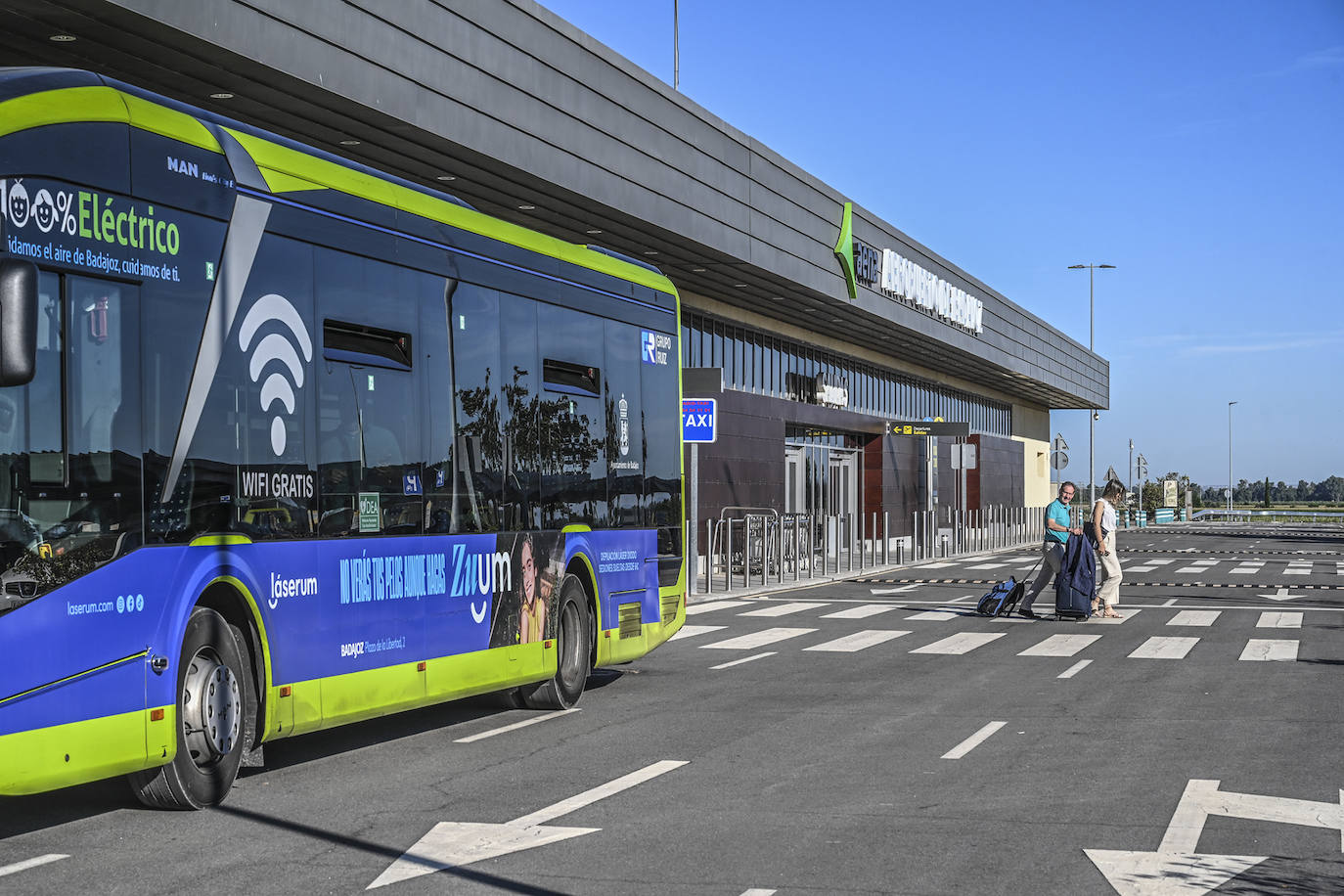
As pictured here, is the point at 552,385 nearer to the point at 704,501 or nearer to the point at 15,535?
the point at 15,535

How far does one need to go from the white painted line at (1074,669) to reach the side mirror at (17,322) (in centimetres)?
1033

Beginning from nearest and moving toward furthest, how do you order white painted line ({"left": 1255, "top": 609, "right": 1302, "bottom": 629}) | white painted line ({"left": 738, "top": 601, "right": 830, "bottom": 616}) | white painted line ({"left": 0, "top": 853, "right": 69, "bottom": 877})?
white painted line ({"left": 0, "top": 853, "right": 69, "bottom": 877}) < white painted line ({"left": 1255, "top": 609, "right": 1302, "bottom": 629}) < white painted line ({"left": 738, "top": 601, "right": 830, "bottom": 616})

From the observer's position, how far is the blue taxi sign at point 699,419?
80.4 ft

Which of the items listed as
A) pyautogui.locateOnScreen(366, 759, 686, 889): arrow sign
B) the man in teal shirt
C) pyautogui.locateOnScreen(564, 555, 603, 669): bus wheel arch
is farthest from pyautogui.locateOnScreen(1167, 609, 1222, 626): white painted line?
pyautogui.locateOnScreen(366, 759, 686, 889): arrow sign

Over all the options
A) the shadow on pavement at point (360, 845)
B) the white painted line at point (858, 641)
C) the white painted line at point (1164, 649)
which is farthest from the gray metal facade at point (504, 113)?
the white painted line at point (1164, 649)

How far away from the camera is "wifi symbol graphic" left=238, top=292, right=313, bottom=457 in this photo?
8484mm

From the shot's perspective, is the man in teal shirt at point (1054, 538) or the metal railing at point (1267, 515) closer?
the man in teal shirt at point (1054, 538)

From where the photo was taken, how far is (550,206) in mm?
23594

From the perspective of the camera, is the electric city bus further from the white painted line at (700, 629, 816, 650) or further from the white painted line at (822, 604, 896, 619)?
the white painted line at (822, 604, 896, 619)

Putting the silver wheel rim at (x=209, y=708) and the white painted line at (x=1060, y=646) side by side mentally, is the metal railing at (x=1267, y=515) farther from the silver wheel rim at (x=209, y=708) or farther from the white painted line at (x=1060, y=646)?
the silver wheel rim at (x=209, y=708)

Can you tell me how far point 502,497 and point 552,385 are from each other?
1.25 m

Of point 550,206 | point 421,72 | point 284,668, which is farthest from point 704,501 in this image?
point 284,668

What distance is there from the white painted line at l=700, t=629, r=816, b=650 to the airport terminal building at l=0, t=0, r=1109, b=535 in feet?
19.3

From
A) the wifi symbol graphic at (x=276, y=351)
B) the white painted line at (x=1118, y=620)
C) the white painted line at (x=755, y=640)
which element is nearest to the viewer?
the wifi symbol graphic at (x=276, y=351)
